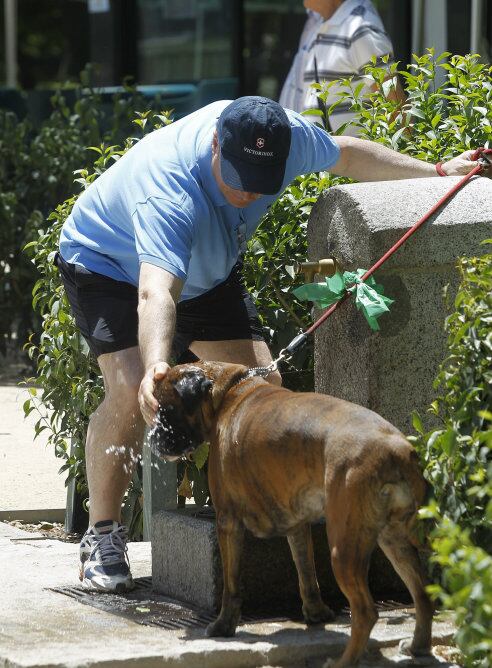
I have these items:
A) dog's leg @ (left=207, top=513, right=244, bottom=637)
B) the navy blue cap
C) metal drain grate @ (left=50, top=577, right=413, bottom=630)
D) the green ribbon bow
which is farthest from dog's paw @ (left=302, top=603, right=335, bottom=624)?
the navy blue cap

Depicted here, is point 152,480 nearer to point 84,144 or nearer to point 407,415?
point 407,415

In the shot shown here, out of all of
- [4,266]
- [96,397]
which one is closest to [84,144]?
[4,266]

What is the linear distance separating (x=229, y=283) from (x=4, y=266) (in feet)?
17.3

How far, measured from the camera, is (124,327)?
4707 mm

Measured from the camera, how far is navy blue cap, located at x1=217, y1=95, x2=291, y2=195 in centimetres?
421

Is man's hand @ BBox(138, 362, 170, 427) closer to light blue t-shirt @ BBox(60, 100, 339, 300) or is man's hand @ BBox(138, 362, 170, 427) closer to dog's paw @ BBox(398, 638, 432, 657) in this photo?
light blue t-shirt @ BBox(60, 100, 339, 300)

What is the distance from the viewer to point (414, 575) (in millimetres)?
3639

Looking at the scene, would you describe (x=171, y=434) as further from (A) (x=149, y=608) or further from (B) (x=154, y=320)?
(A) (x=149, y=608)

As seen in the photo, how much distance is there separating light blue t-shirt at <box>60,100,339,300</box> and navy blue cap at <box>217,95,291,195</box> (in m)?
0.20

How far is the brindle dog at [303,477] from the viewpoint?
11.4 feet

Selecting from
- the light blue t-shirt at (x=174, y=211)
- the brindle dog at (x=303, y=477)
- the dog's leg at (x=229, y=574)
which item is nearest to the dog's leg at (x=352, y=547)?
the brindle dog at (x=303, y=477)

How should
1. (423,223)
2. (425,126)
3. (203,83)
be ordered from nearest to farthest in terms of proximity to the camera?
(423,223), (425,126), (203,83)

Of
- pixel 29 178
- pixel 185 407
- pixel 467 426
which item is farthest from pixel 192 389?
pixel 29 178

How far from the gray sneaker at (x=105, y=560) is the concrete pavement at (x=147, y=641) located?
14 centimetres
